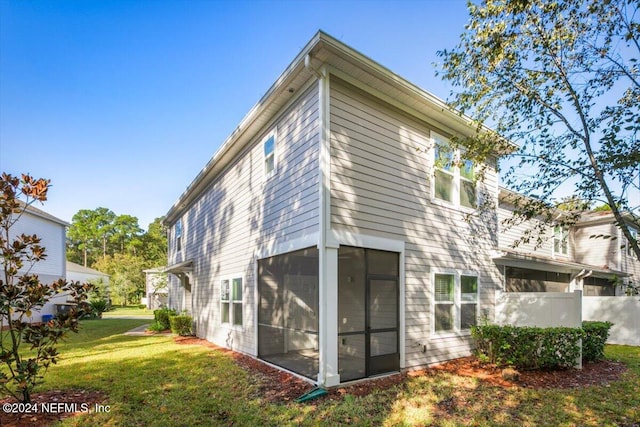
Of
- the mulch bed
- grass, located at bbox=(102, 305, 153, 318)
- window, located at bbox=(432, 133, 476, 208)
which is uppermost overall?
window, located at bbox=(432, 133, 476, 208)

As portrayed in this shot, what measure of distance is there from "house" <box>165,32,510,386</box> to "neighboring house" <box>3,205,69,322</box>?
50.0ft

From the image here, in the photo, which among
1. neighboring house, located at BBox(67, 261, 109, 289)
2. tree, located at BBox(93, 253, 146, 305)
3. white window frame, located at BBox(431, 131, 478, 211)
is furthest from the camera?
tree, located at BBox(93, 253, 146, 305)

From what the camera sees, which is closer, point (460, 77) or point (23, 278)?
point (23, 278)

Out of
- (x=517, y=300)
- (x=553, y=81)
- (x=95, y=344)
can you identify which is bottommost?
(x=95, y=344)

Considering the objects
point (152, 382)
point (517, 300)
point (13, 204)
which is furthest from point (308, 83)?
point (517, 300)

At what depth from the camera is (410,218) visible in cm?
776

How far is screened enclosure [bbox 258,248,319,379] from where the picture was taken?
270 inches

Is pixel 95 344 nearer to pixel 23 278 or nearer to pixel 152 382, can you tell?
pixel 152 382

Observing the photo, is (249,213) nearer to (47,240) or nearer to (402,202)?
(402,202)

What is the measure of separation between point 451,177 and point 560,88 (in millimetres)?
3422

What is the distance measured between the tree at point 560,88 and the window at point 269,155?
3.99 m

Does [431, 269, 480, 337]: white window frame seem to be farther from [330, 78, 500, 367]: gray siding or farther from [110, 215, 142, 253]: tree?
[110, 215, 142, 253]: tree

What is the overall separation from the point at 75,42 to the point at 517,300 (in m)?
14.2

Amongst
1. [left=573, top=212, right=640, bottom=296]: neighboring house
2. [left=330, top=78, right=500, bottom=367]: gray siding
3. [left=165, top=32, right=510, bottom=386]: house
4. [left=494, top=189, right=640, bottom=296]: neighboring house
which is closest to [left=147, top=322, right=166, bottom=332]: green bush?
[left=165, top=32, right=510, bottom=386]: house
